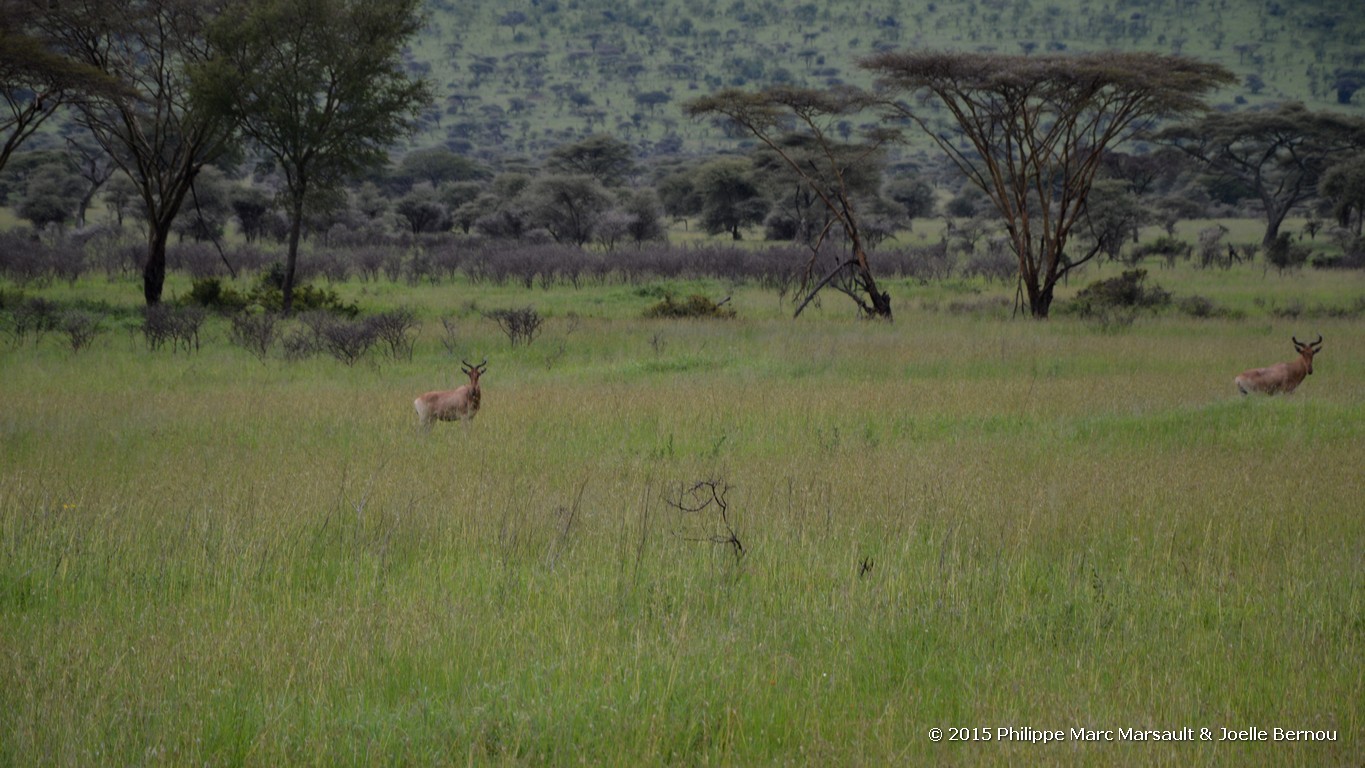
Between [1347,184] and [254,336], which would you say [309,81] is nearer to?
[254,336]

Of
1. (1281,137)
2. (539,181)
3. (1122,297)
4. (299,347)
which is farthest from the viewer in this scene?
(1281,137)

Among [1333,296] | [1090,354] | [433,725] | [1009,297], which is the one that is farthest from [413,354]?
[1333,296]

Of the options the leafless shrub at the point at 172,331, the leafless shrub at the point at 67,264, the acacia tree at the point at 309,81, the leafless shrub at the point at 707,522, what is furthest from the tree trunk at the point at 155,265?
the leafless shrub at the point at 707,522

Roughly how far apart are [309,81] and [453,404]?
1432 cm

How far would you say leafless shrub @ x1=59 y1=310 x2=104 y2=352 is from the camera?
1628 cm

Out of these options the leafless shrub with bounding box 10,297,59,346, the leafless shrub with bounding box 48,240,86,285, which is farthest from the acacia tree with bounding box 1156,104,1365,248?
the leafless shrub with bounding box 48,240,86,285

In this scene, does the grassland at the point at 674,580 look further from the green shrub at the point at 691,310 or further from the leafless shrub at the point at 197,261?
the leafless shrub at the point at 197,261

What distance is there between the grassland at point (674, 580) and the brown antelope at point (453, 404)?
18 centimetres

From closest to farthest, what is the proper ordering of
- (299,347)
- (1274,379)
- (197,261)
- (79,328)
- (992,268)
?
(1274,379)
(299,347)
(79,328)
(197,261)
(992,268)

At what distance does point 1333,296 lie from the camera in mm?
25359

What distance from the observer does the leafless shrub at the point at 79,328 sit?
1628cm

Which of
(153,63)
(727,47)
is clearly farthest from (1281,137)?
(727,47)

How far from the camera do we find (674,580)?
530 cm

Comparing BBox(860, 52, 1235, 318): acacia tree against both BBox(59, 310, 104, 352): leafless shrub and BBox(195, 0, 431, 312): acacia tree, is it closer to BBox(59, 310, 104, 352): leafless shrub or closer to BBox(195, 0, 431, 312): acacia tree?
BBox(195, 0, 431, 312): acacia tree
